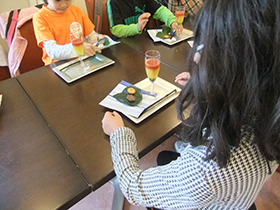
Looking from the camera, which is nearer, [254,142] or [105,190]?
[254,142]

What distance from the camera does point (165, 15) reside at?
75.2 inches

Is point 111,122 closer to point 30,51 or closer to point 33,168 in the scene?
point 33,168

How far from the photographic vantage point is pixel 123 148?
0.73 meters

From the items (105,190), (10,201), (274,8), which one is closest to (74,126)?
(10,201)

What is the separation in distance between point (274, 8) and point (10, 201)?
2.78ft

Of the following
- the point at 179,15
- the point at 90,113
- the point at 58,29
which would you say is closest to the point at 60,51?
the point at 58,29

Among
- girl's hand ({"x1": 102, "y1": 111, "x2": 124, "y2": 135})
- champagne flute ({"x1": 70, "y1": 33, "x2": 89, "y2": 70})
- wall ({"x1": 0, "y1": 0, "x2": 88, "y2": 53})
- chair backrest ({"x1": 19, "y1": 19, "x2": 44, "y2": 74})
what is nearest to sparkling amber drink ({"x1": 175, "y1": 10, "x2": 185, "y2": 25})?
champagne flute ({"x1": 70, "y1": 33, "x2": 89, "y2": 70})

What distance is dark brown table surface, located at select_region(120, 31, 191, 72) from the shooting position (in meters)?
1.27

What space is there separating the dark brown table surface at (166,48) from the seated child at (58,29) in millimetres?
312

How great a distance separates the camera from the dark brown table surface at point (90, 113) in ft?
2.46

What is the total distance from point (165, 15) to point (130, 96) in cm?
129

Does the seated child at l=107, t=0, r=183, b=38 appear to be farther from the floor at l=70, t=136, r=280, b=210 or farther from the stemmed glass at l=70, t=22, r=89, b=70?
the floor at l=70, t=136, r=280, b=210

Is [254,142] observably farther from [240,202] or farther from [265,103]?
[240,202]

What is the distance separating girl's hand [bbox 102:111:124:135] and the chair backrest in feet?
4.30
